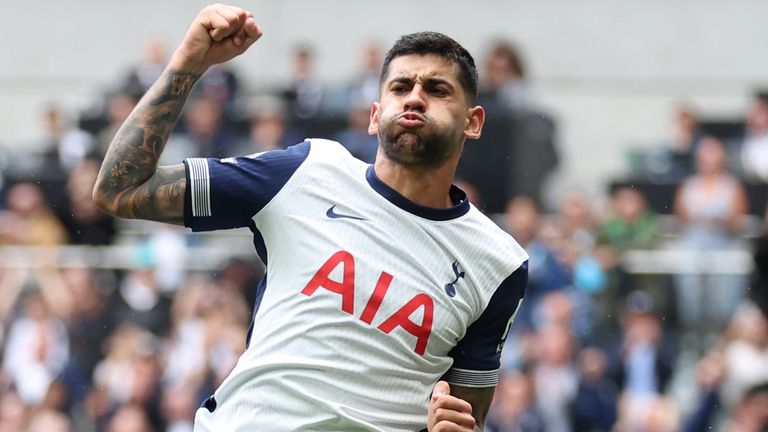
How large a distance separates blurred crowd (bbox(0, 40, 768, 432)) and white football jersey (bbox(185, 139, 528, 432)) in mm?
6817

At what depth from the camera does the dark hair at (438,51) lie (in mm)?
5371

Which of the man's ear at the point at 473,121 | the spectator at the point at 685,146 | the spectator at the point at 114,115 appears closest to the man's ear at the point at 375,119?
the man's ear at the point at 473,121

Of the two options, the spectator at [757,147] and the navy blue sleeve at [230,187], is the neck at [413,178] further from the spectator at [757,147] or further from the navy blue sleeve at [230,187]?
the spectator at [757,147]

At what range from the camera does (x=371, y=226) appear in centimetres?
526

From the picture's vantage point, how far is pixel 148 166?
203 inches

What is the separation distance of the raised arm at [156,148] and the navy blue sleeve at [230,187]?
0.04m

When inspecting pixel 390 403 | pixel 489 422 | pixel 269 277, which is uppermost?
pixel 269 277

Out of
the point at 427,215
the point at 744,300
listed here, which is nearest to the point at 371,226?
the point at 427,215

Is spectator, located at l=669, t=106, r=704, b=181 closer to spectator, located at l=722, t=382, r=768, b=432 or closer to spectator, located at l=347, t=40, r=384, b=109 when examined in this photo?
spectator, located at l=722, t=382, r=768, b=432

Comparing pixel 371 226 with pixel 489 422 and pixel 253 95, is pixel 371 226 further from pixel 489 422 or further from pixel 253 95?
pixel 253 95

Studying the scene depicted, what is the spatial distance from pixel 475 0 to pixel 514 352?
26.3ft

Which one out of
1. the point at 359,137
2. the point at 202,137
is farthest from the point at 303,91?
the point at 359,137

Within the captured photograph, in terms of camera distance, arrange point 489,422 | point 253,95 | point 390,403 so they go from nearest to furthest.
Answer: point 390,403
point 489,422
point 253,95

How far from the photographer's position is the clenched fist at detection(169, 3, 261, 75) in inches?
196
